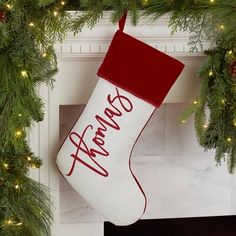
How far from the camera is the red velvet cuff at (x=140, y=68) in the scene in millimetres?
1456

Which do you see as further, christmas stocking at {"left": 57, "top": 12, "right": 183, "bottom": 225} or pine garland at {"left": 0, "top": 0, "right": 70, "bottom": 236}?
christmas stocking at {"left": 57, "top": 12, "right": 183, "bottom": 225}

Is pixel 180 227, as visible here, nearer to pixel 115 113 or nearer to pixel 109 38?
pixel 115 113

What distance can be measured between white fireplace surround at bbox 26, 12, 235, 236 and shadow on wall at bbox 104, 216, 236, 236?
1.42ft

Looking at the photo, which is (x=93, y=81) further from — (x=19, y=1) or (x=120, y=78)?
(x=19, y=1)

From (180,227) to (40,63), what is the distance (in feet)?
3.34

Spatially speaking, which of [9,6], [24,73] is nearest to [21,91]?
[24,73]

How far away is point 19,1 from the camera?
1.34m

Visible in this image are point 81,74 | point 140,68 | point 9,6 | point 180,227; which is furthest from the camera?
point 180,227

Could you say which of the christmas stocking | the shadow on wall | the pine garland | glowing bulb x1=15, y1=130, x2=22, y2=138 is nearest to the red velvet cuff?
the christmas stocking

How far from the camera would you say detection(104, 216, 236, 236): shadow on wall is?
2.03 metres

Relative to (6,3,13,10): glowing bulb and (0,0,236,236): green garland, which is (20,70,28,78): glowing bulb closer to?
(0,0,236,236): green garland

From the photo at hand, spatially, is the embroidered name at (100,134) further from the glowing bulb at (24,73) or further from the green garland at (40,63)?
the glowing bulb at (24,73)

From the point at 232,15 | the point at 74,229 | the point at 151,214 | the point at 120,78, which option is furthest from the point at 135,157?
the point at 232,15

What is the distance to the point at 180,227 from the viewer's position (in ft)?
6.79
